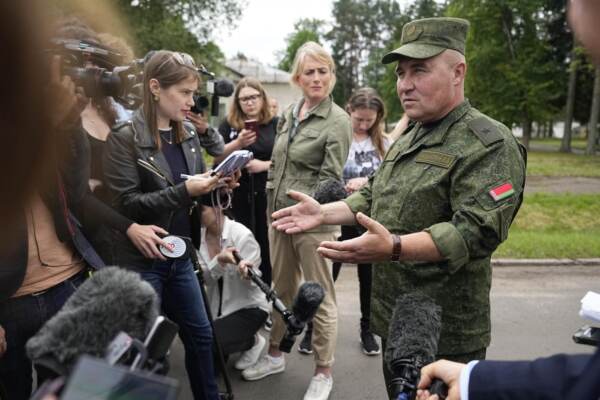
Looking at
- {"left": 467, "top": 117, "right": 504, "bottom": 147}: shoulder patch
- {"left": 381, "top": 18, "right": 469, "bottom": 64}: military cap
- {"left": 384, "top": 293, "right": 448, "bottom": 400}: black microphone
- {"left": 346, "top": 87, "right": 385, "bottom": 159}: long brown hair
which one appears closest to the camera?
{"left": 384, "top": 293, "right": 448, "bottom": 400}: black microphone

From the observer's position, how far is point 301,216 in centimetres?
234

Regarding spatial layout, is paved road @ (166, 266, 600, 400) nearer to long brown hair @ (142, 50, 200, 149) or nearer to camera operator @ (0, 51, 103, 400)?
camera operator @ (0, 51, 103, 400)

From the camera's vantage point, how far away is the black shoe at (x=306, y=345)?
4129mm

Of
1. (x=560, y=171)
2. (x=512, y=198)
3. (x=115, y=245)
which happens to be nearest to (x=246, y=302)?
(x=115, y=245)

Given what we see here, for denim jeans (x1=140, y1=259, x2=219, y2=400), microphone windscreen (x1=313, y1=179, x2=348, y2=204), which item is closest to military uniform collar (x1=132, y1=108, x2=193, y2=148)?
denim jeans (x1=140, y1=259, x2=219, y2=400)

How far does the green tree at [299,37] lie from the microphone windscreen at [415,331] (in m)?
49.5

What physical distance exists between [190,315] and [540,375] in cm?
189

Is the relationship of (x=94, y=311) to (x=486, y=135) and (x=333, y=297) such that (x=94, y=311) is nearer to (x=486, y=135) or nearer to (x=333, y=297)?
(x=486, y=135)

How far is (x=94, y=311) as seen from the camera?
40.3 inches

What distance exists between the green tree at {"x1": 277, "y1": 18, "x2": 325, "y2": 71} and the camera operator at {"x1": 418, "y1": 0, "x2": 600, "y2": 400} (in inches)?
1963

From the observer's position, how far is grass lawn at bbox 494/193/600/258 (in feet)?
22.4

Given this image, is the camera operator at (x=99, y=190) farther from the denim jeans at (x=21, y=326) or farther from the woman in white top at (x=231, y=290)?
the woman in white top at (x=231, y=290)

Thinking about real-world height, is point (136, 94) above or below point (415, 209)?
above

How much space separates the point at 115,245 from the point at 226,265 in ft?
3.27
